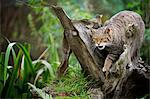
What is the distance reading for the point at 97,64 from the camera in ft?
5.40

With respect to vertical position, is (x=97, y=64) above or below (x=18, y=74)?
above

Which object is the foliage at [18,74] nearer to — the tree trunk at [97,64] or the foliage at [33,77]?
the foliage at [33,77]

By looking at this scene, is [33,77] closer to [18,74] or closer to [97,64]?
[18,74]

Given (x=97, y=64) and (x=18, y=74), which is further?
(x=18, y=74)

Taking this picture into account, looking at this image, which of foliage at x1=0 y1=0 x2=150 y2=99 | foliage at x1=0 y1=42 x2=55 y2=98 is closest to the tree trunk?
foliage at x1=0 y1=0 x2=150 y2=99

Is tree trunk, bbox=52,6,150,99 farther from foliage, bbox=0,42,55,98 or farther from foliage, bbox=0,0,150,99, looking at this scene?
foliage, bbox=0,42,55,98

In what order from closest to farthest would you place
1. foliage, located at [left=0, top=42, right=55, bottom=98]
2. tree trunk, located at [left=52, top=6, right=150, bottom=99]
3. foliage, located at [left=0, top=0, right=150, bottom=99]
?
tree trunk, located at [left=52, top=6, right=150, bottom=99], foliage, located at [left=0, top=0, right=150, bottom=99], foliage, located at [left=0, top=42, right=55, bottom=98]

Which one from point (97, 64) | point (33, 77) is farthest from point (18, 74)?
point (97, 64)

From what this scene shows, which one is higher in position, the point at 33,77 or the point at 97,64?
the point at 97,64

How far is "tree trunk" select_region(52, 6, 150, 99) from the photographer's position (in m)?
1.59

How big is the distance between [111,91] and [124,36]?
29 cm

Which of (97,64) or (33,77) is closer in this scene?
(97,64)

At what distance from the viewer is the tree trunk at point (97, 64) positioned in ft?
5.21

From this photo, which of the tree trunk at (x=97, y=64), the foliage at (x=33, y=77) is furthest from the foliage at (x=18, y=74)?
the tree trunk at (x=97, y=64)
